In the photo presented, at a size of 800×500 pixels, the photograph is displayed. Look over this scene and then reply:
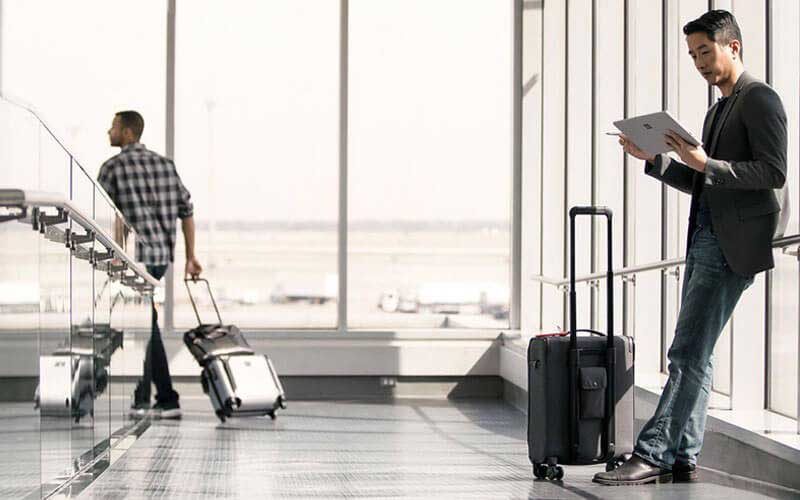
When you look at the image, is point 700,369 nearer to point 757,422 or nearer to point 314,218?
point 757,422

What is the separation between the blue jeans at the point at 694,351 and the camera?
4.89 m

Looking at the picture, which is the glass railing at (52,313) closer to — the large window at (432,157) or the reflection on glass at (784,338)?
the reflection on glass at (784,338)

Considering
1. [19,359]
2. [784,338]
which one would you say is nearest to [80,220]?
[19,359]

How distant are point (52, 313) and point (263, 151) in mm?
6103

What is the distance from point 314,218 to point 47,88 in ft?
7.33

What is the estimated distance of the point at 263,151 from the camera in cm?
1027

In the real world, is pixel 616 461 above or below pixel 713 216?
below

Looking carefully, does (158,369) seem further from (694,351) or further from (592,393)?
(694,351)

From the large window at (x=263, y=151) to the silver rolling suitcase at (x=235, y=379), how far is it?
191cm

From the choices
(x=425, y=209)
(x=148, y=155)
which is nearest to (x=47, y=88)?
(x=148, y=155)

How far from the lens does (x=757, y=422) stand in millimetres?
5309

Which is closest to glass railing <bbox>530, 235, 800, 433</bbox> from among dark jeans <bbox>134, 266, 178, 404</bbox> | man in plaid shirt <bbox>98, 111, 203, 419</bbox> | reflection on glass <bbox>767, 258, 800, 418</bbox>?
reflection on glass <bbox>767, 258, 800, 418</bbox>

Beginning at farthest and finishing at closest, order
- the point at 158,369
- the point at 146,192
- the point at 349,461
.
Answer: the point at 146,192, the point at 158,369, the point at 349,461

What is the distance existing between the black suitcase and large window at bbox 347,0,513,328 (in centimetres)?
498
